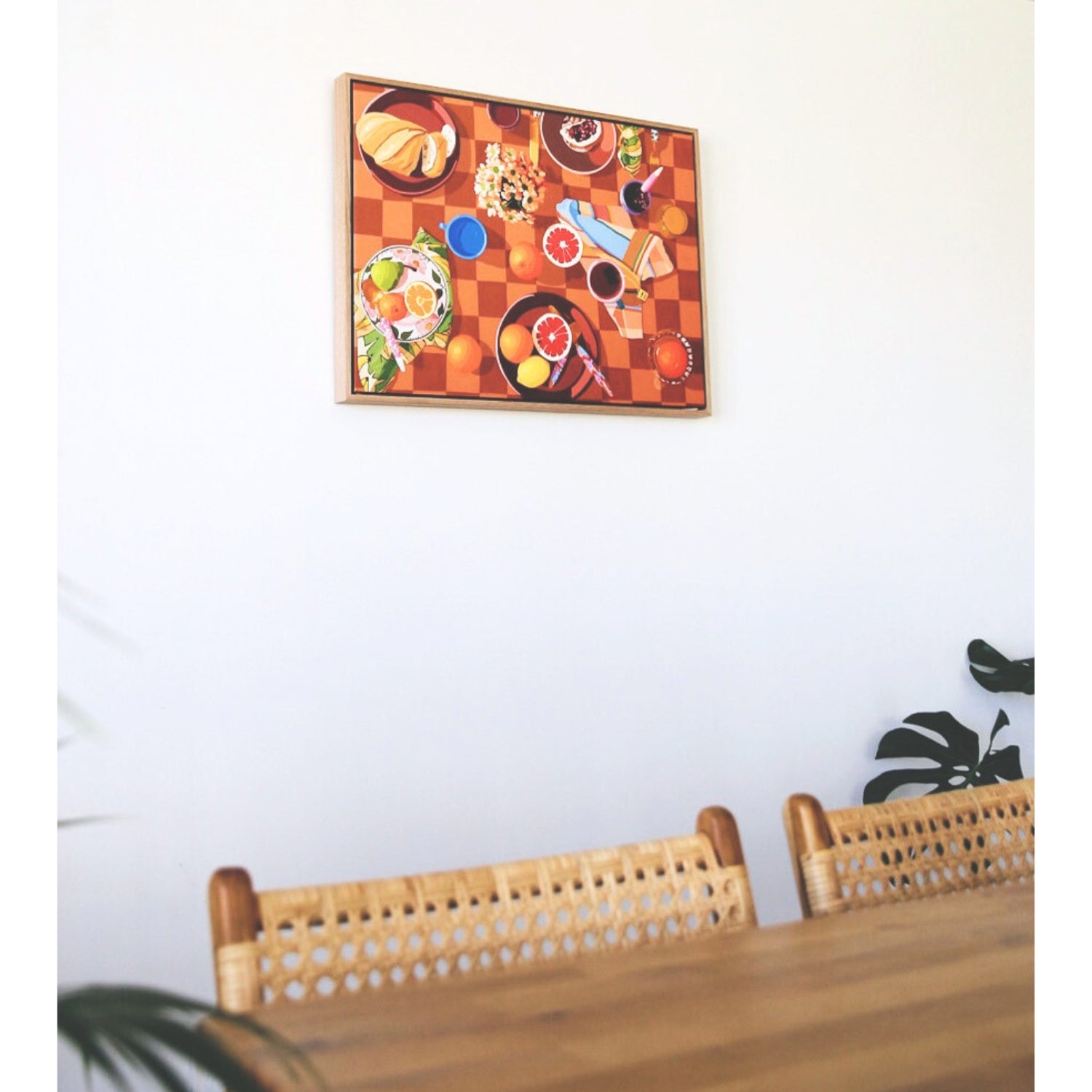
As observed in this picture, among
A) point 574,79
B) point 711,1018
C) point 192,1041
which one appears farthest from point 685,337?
point 192,1041

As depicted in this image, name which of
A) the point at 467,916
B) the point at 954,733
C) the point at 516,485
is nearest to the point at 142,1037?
the point at 467,916

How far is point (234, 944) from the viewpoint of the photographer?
1111 mm

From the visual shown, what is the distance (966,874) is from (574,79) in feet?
5.93

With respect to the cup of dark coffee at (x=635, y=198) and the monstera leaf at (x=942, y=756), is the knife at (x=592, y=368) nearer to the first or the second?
the cup of dark coffee at (x=635, y=198)

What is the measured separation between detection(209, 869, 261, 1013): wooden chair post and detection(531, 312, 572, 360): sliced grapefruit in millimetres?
1622

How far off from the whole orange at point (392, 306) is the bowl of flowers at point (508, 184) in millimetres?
276

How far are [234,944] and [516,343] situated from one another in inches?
64.1

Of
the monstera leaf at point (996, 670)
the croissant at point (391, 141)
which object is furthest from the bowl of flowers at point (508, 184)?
the monstera leaf at point (996, 670)

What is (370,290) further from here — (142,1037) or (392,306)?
(142,1037)

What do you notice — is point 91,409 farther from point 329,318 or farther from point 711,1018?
point 711,1018

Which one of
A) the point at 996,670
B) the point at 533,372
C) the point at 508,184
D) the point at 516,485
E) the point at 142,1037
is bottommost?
the point at 996,670

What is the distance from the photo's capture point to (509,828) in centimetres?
254

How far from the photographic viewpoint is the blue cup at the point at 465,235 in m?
2.50

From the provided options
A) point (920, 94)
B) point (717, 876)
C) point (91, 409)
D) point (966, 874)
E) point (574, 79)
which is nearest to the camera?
point (717, 876)
